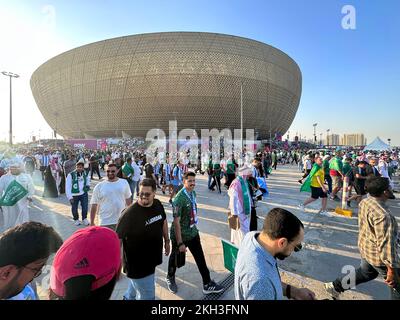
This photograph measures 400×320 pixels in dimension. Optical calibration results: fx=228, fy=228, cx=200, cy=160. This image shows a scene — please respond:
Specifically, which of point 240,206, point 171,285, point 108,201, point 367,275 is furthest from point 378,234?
point 108,201

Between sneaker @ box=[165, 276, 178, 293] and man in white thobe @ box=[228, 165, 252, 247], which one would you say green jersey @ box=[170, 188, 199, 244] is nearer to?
sneaker @ box=[165, 276, 178, 293]

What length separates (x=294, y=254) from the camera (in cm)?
432

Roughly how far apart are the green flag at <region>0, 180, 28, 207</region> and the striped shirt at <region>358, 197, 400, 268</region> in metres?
5.56

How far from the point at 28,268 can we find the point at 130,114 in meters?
62.4

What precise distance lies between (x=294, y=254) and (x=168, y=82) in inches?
2198

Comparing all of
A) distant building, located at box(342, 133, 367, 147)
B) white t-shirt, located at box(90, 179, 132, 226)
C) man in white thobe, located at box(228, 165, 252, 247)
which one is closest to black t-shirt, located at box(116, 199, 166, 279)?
white t-shirt, located at box(90, 179, 132, 226)

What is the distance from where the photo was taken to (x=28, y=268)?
1109 mm

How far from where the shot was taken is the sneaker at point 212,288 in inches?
123

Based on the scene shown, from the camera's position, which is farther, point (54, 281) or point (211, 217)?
point (211, 217)

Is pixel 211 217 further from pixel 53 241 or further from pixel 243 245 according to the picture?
pixel 53 241

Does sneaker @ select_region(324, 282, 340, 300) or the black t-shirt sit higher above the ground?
the black t-shirt

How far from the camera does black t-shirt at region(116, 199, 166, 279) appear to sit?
Answer: 234cm

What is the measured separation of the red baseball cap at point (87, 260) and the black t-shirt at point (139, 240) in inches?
54.6
